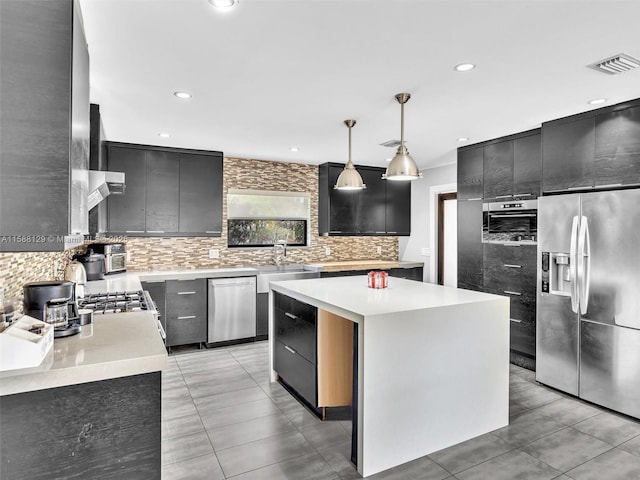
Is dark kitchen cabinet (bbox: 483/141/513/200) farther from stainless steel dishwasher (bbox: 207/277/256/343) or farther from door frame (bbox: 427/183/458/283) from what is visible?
stainless steel dishwasher (bbox: 207/277/256/343)

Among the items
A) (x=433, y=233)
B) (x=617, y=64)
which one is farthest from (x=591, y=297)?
(x=433, y=233)

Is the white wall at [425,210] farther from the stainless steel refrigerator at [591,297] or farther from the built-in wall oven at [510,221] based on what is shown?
the stainless steel refrigerator at [591,297]

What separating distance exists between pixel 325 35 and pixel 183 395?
2953 millimetres

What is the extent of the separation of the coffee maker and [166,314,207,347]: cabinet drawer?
2.81m

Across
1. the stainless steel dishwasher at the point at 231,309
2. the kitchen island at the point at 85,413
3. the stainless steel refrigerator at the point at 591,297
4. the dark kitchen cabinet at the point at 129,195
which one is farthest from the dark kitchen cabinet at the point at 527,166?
the dark kitchen cabinet at the point at 129,195

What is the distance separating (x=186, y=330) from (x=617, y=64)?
14.7ft

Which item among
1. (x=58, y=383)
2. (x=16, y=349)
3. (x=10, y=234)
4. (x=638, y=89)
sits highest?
(x=638, y=89)

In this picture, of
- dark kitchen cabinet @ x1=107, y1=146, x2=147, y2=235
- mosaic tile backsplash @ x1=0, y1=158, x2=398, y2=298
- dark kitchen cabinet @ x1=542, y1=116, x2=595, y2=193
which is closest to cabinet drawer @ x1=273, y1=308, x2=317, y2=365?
mosaic tile backsplash @ x1=0, y1=158, x2=398, y2=298

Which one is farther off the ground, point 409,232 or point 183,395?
point 409,232

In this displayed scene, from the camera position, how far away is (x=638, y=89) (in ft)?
9.09

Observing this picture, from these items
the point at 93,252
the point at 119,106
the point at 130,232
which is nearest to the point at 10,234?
the point at 119,106

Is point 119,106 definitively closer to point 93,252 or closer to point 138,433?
point 93,252

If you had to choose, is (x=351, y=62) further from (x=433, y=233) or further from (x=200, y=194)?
(x=433, y=233)

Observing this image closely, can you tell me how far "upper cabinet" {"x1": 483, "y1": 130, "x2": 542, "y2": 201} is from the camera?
388 centimetres
